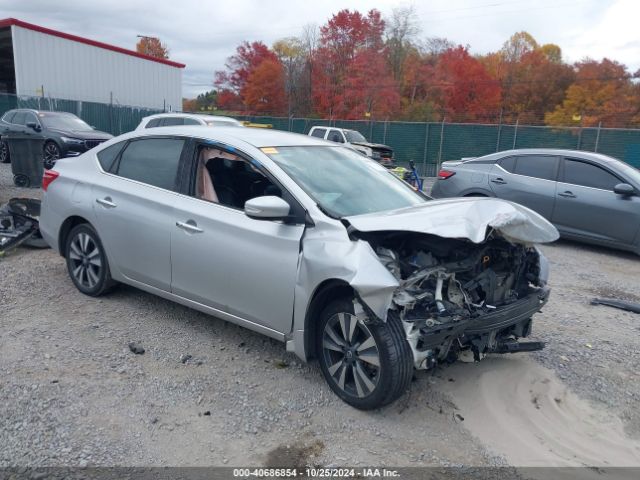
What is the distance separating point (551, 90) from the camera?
41312 millimetres

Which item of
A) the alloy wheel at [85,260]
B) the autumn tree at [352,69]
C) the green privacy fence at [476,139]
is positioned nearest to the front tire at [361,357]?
the alloy wheel at [85,260]

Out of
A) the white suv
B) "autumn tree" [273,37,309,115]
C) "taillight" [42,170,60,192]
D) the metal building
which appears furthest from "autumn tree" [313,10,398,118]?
"taillight" [42,170,60,192]

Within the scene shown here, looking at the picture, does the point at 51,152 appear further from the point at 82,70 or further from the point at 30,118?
the point at 82,70

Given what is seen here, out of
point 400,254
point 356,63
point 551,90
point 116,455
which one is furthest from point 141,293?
point 551,90

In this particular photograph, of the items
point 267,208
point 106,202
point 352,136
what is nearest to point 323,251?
point 267,208

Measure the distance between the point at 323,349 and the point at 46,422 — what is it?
69.0 inches

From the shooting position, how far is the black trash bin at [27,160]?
11.4m

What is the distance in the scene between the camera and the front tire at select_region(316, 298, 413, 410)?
327cm

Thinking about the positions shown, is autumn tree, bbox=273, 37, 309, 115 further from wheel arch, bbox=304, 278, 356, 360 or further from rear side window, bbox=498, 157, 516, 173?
wheel arch, bbox=304, 278, 356, 360

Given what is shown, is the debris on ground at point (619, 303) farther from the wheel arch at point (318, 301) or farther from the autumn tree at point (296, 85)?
the autumn tree at point (296, 85)

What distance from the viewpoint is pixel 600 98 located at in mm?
37875

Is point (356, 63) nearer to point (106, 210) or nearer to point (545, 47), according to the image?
point (545, 47)

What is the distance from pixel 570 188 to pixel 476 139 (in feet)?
51.6

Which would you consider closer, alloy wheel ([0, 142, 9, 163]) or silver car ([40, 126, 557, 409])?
silver car ([40, 126, 557, 409])
